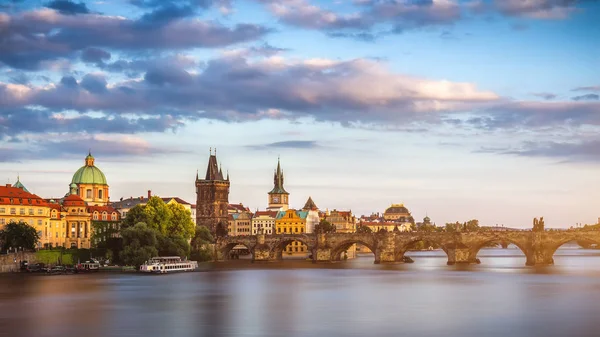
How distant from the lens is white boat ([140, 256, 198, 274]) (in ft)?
313

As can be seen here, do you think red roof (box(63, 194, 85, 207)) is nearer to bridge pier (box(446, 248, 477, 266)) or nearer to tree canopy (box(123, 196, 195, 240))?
tree canopy (box(123, 196, 195, 240))

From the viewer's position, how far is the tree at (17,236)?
95.5m

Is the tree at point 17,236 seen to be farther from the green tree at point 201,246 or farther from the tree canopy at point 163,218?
the green tree at point 201,246

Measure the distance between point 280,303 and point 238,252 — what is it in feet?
337

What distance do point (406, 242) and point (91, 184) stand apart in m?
59.6

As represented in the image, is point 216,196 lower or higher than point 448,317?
higher

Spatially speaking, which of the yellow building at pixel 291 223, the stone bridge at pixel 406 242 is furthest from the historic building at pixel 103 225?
the yellow building at pixel 291 223

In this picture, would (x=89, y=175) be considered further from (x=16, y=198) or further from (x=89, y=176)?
(x=16, y=198)

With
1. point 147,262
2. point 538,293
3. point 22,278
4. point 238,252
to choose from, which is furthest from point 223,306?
point 238,252

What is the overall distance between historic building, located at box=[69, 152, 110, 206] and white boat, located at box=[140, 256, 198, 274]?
4876 centimetres

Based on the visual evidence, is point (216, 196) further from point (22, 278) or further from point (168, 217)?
point (22, 278)

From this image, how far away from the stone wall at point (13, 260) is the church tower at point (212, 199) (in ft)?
240

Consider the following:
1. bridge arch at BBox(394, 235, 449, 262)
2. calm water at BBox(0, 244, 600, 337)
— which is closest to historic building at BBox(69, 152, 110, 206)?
bridge arch at BBox(394, 235, 449, 262)

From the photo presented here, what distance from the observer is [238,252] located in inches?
6417
